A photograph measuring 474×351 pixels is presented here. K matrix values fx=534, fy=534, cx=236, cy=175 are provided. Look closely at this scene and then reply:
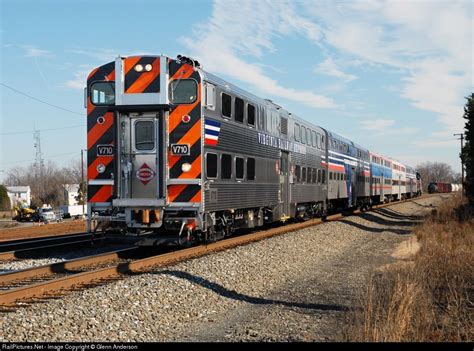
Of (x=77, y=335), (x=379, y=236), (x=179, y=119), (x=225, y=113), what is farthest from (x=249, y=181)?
(x=77, y=335)

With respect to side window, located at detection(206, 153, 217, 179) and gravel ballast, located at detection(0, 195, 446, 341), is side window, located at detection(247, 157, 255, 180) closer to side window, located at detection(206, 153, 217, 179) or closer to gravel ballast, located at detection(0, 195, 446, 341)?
side window, located at detection(206, 153, 217, 179)

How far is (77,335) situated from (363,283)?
5.82 m

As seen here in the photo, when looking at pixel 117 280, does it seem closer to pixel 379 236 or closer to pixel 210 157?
pixel 210 157

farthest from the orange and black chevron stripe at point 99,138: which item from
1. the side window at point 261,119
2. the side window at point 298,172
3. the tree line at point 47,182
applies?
the tree line at point 47,182

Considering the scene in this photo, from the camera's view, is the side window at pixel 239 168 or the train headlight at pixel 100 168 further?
the side window at pixel 239 168

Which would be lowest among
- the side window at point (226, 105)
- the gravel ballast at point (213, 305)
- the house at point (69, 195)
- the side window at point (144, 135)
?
the gravel ballast at point (213, 305)

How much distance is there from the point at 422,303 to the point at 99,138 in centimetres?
809

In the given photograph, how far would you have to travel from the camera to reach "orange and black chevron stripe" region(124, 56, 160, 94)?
12.2 m

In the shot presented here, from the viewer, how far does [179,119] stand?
12141mm

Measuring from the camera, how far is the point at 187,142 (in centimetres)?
1209

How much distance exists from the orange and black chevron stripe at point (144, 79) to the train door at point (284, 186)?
7.55 metres

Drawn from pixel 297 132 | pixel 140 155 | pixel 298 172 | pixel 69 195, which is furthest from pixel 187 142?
pixel 69 195

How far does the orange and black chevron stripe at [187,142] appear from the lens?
12.0 metres

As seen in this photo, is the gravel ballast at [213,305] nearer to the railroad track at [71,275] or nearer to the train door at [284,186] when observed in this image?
the railroad track at [71,275]
